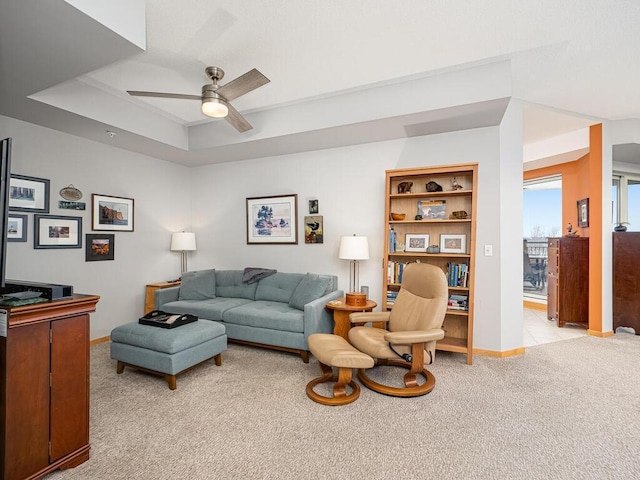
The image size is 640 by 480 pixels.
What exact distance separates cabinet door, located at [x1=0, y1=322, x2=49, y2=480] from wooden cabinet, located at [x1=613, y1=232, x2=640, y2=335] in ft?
20.3

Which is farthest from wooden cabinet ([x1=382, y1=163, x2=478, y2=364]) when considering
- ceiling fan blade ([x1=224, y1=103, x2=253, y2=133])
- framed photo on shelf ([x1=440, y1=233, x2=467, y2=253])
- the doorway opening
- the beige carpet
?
the doorway opening

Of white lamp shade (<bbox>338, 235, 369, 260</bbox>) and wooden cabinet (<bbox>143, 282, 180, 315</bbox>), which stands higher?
white lamp shade (<bbox>338, 235, 369, 260</bbox>)

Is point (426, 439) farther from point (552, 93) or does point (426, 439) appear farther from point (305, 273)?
point (552, 93)

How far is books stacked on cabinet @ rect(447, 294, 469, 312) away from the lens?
3400 millimetres

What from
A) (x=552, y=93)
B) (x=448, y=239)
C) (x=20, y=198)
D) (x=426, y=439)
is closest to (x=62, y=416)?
(x=426, y=439)

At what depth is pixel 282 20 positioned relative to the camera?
2.34 metres

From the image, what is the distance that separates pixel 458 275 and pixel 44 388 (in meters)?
3.47

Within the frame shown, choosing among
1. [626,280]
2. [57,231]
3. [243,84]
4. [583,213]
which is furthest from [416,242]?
[57,231]

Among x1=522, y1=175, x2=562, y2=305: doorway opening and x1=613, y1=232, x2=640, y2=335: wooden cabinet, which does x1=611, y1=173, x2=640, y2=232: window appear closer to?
x1=522, y1=175, x2=562, y2=305: doorway opening

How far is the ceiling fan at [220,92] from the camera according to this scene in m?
2.42

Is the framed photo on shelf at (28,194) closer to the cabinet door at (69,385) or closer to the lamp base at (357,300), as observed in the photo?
the cabinet door at (69,385)

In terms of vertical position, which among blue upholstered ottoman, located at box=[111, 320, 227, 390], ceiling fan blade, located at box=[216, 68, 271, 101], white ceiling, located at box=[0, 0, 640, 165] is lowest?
blue upholstered ottoman, located at box=[111, 320, 227, 390]

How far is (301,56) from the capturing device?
9.17 ft

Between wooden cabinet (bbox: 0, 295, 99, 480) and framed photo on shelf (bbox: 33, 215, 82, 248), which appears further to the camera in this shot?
framed photo on shelf (bbox: 33, 215, 82, 248)
